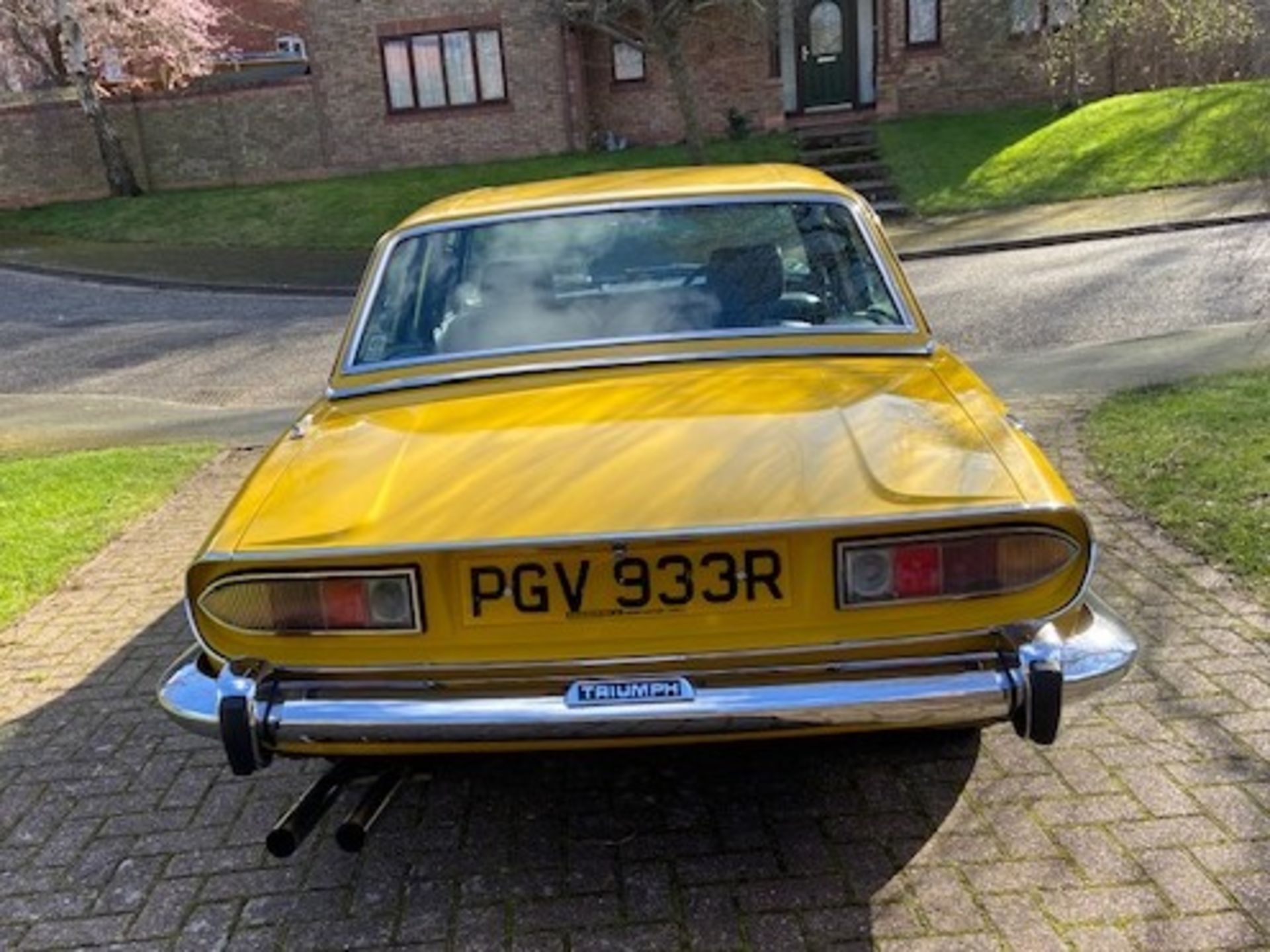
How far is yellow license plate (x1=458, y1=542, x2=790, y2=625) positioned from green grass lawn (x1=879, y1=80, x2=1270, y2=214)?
45.7 ft

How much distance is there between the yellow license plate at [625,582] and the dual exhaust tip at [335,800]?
644 mm

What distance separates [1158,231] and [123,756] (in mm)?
13556

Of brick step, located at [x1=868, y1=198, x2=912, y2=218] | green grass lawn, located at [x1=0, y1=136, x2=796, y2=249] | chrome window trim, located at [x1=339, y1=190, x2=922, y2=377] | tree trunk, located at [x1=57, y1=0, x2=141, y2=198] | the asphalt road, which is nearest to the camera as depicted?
chrome window trim, located at [x1=339, y1=190, x2=922, y2=377]

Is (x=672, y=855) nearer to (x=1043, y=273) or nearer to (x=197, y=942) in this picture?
(x=197, y=942)

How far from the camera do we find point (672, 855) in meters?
3.13

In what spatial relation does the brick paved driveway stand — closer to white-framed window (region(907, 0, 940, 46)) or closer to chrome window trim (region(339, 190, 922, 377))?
chrome window trim (region(339, 190, 922, 377))

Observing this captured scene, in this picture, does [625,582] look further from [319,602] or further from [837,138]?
[837,138]

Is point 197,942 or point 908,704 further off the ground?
point 908,704

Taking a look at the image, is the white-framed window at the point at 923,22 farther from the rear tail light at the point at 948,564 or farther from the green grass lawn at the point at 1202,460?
the rear tail light at the point at 948,564

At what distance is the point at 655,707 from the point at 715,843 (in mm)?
791

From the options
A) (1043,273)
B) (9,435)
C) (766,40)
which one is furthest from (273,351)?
(766,40)

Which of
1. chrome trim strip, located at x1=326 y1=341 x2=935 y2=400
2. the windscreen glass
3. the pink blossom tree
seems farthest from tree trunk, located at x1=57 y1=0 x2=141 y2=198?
chrome trim strip, located at x1=326 y1=341 x2=935 y2=400

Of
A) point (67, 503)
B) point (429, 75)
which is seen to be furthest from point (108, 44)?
point (67, 503)

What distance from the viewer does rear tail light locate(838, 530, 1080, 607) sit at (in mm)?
2582
